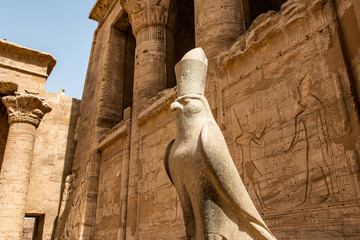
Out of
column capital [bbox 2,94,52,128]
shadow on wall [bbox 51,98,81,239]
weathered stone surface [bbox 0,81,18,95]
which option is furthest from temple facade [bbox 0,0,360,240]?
weathered stone surface [bbox 0,81,18,95]

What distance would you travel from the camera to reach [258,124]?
14.7 feet

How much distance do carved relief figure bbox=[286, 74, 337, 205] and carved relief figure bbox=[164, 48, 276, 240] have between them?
1714 millimetres

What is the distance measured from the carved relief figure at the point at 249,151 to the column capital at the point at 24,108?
6.55m

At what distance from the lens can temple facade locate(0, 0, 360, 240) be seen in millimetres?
3447

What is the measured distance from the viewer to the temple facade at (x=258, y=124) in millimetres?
3447

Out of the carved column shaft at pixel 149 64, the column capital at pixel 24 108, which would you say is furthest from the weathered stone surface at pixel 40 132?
the carved column shaft at pixel 149 64

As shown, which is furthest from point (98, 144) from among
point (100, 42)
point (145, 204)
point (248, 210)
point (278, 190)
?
point (248, 210)

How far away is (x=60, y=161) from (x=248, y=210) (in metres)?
10.9

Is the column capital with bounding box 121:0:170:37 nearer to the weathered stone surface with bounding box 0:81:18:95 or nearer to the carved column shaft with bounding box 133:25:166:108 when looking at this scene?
the carved column shaft with bounding box 133:25:166:108

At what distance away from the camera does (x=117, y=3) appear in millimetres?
11555

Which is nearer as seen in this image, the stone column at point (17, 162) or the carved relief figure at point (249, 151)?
the carved relief figure at point (249, 151)

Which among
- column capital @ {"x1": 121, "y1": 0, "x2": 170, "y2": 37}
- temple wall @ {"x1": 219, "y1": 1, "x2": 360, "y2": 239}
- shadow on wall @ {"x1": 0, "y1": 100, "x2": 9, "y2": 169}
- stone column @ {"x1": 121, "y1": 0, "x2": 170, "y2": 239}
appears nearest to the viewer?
temple wall @ {"x1": 219, "y1": 1, "x2": 360, "y2": 239}

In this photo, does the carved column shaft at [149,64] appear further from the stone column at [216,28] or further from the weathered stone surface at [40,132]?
the weathered stone surface at [40,132]

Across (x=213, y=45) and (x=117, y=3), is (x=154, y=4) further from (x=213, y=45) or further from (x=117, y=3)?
(x=213, y=45)
